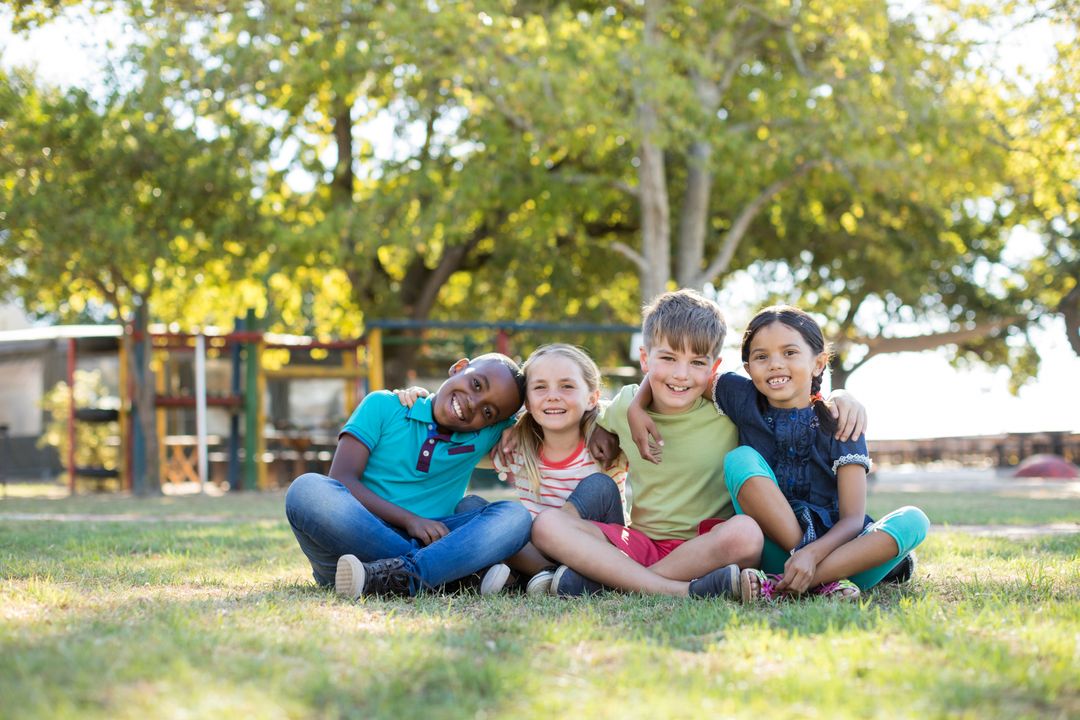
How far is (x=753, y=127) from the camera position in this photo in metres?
16.4

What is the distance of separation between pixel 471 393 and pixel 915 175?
12678 millimetres

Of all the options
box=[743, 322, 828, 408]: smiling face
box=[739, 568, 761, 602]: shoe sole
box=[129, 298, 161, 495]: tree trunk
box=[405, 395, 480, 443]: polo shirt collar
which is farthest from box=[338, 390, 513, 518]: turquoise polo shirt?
box=[129, 298, 161, 495]: tree trunk

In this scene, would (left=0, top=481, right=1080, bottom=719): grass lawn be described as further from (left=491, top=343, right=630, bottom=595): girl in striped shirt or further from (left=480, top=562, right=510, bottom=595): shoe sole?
(left=491, top=343, right=630, bottom=595): girl in striped shirt

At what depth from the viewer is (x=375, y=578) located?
156 inches

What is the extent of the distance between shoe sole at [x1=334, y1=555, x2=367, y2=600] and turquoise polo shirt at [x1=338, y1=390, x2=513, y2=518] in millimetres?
520

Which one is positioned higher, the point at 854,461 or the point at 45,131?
the point at 45,131

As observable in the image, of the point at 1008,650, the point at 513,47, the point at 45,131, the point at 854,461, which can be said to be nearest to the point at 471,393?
the point at 854,461

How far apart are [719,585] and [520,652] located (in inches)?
49.4

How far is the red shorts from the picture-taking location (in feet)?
14.0

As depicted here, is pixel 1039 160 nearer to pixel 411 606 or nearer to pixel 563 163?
pixel 563 163

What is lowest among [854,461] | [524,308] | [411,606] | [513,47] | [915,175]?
[411,606]

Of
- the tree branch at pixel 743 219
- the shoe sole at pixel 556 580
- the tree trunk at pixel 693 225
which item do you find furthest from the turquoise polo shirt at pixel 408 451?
the tree trunk at pixel 693 225

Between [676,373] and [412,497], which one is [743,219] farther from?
[412,497]

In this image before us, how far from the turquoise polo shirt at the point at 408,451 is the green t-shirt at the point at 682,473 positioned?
70cm
